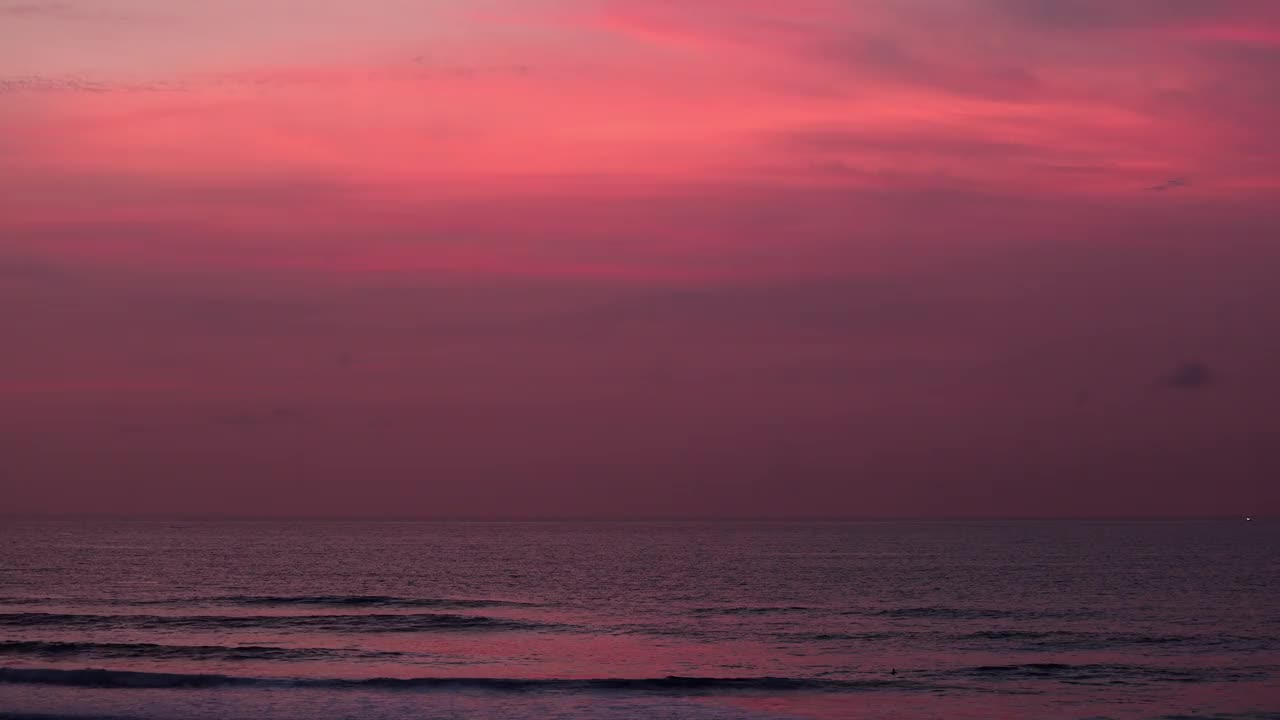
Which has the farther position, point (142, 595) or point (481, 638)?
point (142, 595)

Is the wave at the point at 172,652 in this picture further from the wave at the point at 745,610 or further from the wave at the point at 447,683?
the wave at the point at 745,610

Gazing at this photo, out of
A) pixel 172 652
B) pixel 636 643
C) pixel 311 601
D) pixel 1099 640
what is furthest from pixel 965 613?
pixel 172 652

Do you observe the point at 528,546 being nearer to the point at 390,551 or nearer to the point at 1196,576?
the point at 390,551

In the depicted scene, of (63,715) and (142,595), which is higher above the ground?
(142,595)

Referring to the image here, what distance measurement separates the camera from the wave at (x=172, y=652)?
44406mm

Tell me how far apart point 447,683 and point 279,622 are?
1957 centimetres

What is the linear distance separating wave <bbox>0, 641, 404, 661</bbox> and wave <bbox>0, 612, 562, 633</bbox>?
581cm

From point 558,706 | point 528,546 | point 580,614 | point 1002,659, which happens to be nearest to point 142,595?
point 580,614

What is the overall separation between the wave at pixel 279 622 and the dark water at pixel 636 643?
0.73ft

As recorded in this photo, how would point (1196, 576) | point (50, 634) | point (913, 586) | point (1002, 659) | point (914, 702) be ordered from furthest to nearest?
1. point (1196, 576)
2. point (913, 586)
3. point (50, 634)
4. point (1002, 659)
5. point (914, 702)

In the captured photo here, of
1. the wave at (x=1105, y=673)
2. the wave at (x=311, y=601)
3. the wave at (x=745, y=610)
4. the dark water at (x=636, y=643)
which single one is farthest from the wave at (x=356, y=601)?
the wave at (x=1105, y=673)

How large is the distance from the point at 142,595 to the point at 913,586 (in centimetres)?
4512

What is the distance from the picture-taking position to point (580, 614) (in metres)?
60.3

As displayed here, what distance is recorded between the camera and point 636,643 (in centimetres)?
4894
